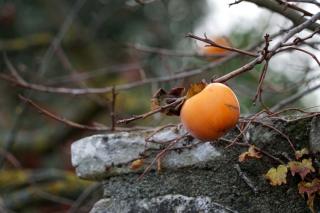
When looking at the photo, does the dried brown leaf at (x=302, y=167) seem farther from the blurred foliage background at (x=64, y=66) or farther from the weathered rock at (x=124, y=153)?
the blurred foliage background at (x=64, y=66)

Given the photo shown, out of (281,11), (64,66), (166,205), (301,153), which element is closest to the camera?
(301,153)

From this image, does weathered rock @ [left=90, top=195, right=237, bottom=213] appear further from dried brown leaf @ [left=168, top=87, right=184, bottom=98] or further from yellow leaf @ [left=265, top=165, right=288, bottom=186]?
dried brown leaf @ [left=168, top=87, right=184, bottom=98]

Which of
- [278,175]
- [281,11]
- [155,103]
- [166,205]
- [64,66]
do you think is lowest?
[64,66]

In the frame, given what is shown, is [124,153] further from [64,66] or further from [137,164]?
[64,66]

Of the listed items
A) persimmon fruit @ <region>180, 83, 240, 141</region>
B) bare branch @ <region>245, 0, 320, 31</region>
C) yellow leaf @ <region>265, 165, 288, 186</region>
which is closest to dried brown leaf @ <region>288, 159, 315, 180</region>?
yellow leaf @ <region>265, 165, 288, 186</region>

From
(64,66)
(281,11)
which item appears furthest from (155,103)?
(64,66)

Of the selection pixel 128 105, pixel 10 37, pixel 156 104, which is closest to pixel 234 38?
pixel 128 105

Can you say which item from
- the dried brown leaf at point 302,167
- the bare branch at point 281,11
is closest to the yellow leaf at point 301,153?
the dried brown leaf at point 302,167
